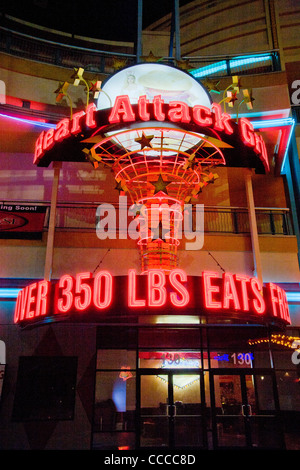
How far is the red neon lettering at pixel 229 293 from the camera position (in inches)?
359

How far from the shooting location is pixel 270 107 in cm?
1448

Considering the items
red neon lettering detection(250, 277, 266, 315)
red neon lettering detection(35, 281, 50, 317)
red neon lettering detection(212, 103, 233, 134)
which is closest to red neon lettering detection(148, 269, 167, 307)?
red neon lettering detection(250, 277, 266, 315)

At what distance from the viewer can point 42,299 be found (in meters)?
9.62

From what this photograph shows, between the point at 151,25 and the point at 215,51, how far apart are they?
15.9ft

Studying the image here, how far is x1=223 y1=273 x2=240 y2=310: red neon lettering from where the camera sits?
912 cm

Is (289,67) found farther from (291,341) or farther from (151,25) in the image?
(291,341)

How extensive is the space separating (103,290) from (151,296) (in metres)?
1.20

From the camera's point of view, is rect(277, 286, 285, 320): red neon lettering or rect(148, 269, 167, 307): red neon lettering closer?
rect(148, 269, 167, 307): red neon lettering

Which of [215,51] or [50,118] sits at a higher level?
[215,51]

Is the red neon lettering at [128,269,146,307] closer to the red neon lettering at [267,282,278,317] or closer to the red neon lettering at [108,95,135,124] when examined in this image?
the red neon lettering at [267,282,278,317]

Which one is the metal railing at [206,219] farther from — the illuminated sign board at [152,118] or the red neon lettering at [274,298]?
the red neon lettering at [274,298]

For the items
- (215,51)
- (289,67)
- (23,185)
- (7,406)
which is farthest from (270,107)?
(7,406)

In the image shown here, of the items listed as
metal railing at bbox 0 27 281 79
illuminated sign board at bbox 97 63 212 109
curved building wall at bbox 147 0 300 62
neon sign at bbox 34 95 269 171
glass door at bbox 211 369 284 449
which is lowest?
glass door at bbox 211 369 284 449

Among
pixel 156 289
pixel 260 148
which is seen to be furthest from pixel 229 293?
pixel 260 148
